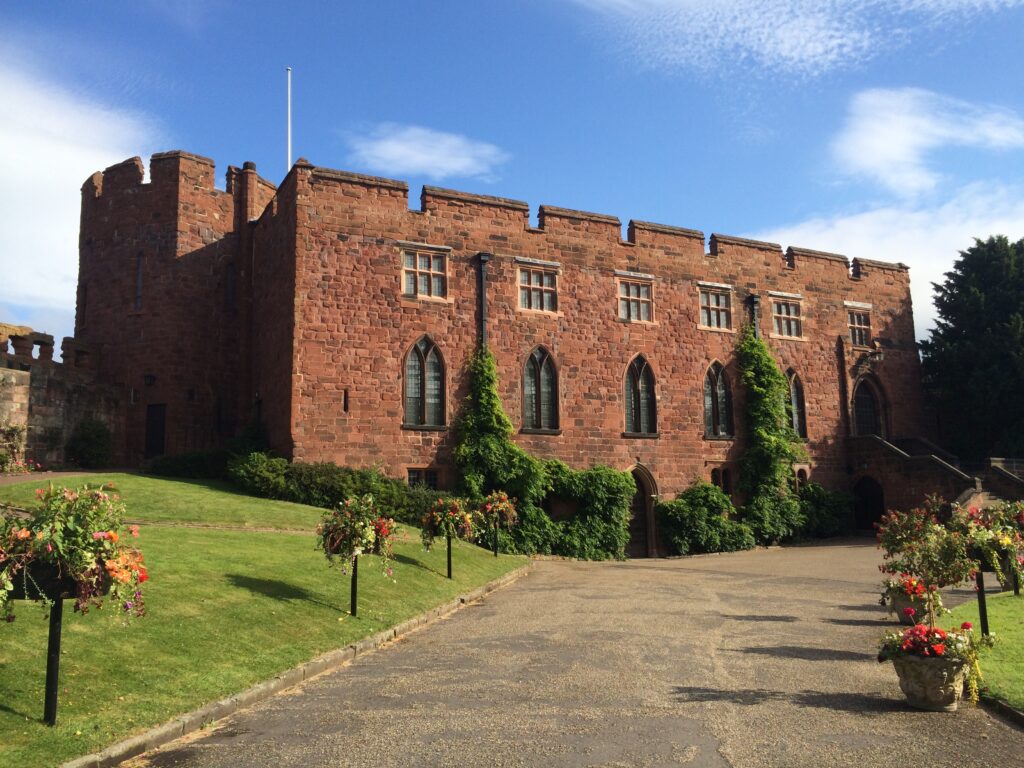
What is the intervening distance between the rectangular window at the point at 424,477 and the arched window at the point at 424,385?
4.99 ft

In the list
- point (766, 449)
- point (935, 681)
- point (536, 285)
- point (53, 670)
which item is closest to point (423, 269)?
point (536, 285)

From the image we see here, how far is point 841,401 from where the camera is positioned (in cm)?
3497

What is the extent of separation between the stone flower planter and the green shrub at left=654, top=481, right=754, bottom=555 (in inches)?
823

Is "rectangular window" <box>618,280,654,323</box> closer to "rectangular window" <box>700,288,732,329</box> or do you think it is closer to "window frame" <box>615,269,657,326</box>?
"window frame" <box>615,269,657,326</box>

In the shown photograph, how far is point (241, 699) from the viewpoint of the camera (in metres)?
8.67

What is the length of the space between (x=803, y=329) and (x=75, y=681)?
31.7 m

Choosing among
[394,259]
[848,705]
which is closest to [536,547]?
[394,259]

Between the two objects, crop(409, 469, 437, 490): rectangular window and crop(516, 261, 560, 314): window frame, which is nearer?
crop(409, 469, 437, 490): rectangular window

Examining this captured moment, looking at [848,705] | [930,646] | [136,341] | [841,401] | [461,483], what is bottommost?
[848,705]

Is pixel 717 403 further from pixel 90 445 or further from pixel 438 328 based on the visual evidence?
pixel 90 445

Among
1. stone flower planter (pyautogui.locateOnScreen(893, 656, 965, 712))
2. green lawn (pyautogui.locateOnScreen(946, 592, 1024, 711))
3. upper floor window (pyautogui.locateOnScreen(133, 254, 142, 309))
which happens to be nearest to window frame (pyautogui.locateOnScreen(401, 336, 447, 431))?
upper floor window (pyautogui.locateOnScreen(133, 254, 142, 309))

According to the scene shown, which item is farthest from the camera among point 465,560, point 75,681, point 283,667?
point 465,560

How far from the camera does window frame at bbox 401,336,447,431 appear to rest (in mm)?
26891

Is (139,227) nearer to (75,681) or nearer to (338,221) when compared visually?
(338,221)
